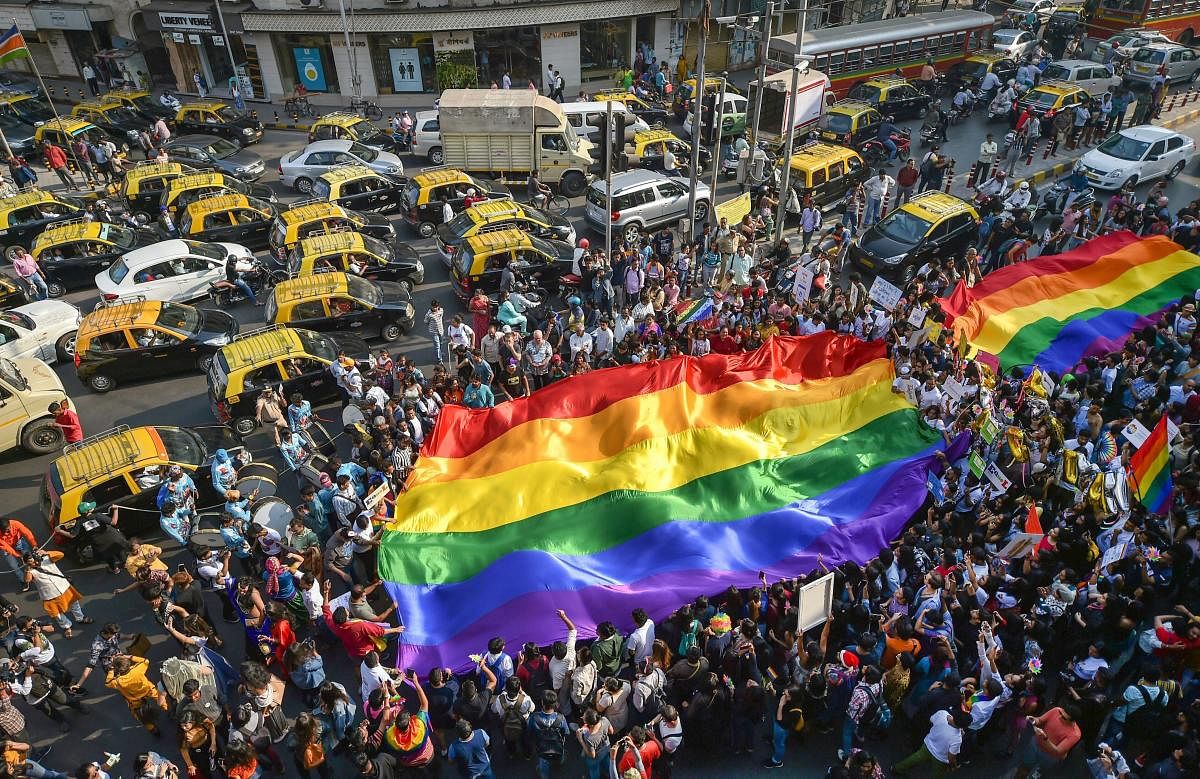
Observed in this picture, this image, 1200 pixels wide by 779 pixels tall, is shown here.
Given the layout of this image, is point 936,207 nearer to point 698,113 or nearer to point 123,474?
point 698,113

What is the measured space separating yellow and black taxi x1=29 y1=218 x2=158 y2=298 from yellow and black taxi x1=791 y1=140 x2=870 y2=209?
57.7 feet

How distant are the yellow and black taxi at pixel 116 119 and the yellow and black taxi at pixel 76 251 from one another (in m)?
10.6

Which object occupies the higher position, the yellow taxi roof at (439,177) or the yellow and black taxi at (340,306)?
the yellow taxi roof at (439,177)

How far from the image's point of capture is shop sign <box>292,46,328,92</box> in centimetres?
3497

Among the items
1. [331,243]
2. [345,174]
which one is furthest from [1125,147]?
[345,174]

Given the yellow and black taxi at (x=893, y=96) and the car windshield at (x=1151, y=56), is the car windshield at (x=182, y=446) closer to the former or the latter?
the yellow and black taxi at (x=893, y=96)

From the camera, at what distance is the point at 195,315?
17078mm

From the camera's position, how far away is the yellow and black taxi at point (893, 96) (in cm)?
2911

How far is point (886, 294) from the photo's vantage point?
51.0ft

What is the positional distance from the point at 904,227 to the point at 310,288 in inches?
A: 547

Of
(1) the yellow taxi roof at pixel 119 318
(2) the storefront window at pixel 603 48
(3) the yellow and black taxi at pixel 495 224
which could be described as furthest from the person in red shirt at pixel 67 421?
(2) the storefront window at pixel 603 48

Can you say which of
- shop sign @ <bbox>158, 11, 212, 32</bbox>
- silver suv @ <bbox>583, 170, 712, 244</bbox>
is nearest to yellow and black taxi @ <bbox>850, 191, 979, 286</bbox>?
silver suv @ <bbox>583, 170, 712, 244</bbox>

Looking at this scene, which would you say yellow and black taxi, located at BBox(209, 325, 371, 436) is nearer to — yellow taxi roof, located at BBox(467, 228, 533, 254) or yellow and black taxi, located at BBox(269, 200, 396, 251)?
yellow taxi roof, located at BBox(467, 228, 533, 254)

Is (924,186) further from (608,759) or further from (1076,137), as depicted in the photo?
(608,759)
